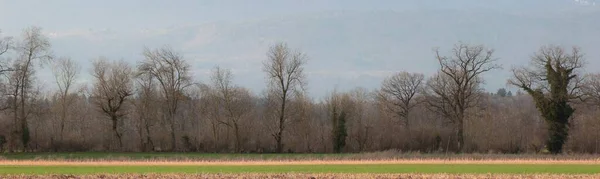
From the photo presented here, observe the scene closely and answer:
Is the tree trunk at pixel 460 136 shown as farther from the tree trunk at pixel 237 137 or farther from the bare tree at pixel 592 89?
the tree trunk at pixel 237 137

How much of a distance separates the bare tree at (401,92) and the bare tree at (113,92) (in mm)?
31727

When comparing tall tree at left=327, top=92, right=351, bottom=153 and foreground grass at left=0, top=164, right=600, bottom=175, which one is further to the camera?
tall tree at left=327, top=92, right=351, bottom=153

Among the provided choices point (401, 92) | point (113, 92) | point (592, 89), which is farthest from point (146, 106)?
point (592, 89)

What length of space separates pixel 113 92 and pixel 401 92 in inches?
1424

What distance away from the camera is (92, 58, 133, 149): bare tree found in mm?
65125

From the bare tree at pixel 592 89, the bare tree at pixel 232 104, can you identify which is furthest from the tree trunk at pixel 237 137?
the bare tree at pixel 592 89

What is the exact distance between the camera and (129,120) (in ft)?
234

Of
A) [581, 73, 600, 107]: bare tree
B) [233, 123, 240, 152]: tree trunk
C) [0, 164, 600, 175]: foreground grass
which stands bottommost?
[0, 164, 600, 175]: foreground grass

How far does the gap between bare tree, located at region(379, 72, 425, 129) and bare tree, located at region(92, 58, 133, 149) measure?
31.7 m

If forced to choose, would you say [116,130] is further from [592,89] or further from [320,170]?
[592,89]

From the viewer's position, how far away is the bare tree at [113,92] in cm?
6512

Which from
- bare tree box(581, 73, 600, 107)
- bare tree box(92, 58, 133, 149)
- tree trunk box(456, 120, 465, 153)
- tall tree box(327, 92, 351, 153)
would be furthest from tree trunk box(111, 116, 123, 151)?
bare tree box(581, 73, 600, 107)

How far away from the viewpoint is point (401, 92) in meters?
81.3

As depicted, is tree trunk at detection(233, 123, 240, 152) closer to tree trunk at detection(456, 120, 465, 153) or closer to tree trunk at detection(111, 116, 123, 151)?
tree trunk at detection(111, 116, 123, 151)
